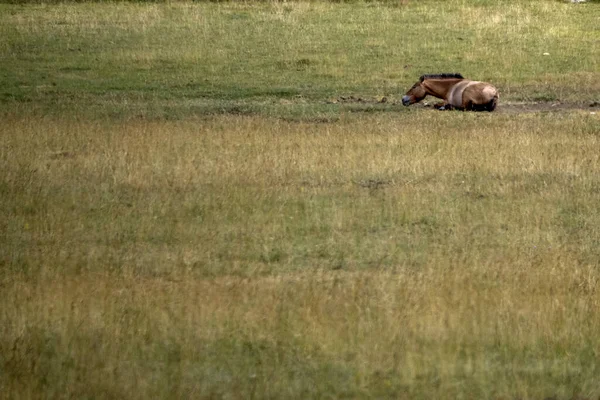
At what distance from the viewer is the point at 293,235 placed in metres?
9.77

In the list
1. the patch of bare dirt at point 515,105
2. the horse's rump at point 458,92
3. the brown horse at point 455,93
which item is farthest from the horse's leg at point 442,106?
the patch of bare dirt at point 515,105

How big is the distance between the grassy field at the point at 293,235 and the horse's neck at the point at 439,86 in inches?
21.7

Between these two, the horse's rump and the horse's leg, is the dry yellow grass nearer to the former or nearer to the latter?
the horse's rump

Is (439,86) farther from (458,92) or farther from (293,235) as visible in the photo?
(293,235)

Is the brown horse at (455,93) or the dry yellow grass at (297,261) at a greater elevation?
the dry yellow grass at (297,261)

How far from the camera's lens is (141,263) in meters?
8.84

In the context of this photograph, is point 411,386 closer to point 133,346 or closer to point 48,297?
point 133,346

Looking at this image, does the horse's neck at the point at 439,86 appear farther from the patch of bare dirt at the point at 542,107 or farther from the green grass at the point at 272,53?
the green grass at the point at 272,53

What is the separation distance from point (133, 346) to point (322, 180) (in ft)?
17.7

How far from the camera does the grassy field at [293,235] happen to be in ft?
21.5

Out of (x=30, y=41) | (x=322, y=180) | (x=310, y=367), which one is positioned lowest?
(x=30, y=41)

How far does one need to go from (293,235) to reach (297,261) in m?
0.79

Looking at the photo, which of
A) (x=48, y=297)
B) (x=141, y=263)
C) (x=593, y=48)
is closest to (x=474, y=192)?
(x=141, y=263)

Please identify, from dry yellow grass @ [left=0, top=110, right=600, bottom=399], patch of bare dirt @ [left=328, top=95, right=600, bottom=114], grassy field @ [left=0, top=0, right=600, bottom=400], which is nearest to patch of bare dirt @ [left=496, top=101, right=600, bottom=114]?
patch of bare dirt @ [left=328, top=95, right=600, bottom=114]
